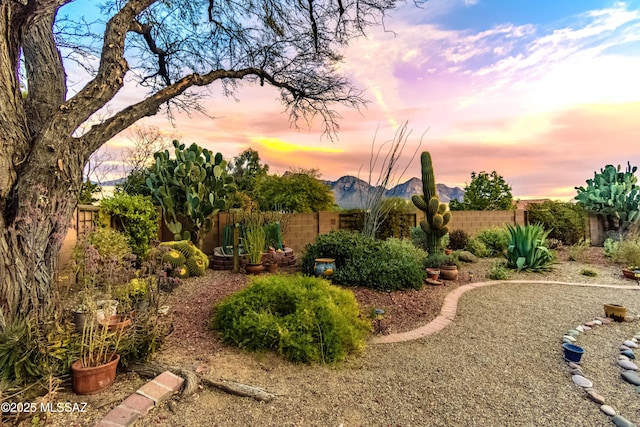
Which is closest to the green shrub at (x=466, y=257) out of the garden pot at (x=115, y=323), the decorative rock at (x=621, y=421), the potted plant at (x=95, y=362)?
Answer: the decorative rock at (x=621, y=421)

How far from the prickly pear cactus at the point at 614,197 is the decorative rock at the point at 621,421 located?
10215mm

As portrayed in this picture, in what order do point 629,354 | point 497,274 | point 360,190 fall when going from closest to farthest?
point 629,354 < point 497,274 < point 360,190

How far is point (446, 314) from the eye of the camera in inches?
158

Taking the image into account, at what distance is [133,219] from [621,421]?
21.0 feet

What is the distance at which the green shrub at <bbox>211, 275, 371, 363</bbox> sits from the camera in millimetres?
2660

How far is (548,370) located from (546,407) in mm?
660

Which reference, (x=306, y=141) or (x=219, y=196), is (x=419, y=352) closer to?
(x=306, y=141)

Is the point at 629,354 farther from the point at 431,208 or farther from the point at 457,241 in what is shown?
the point at 457,241

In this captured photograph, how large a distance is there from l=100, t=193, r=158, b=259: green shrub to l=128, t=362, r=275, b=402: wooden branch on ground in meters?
3.75

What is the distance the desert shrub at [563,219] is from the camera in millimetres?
9930

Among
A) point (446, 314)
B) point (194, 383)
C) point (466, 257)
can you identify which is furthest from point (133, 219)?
point (466, 257)

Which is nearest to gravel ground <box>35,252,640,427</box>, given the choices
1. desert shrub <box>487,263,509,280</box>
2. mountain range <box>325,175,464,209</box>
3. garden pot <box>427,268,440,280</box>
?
garden pot <box>427,268,440,280</box>

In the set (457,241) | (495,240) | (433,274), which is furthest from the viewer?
(457,241)

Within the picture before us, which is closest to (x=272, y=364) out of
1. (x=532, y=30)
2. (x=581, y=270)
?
(x=532, y=30)
